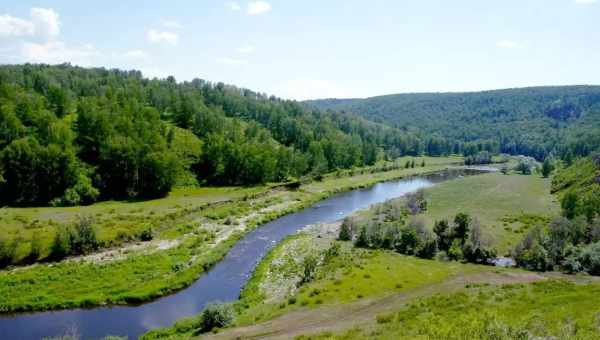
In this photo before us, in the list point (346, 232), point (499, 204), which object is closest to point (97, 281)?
point (346, 232)

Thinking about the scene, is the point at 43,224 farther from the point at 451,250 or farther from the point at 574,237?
the point at 574,237

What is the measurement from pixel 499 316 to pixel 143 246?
47736 millimetres

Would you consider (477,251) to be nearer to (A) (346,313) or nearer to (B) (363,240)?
(B) (363,240)

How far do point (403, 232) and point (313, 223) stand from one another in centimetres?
2366

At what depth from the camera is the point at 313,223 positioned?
77.0 meters

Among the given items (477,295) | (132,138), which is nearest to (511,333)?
(477,295)

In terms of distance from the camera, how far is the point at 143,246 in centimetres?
5728

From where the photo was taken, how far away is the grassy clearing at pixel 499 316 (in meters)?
19.0

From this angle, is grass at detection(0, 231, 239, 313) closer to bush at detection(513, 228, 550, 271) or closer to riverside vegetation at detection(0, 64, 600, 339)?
riverside vegetation at detection(0, 64, 600, 339)

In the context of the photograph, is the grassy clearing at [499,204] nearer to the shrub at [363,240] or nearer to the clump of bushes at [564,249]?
the clump of bushes at [564,249]

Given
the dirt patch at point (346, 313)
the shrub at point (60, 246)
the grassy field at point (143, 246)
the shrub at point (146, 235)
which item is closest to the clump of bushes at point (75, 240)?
the shrub at point (60, 246)

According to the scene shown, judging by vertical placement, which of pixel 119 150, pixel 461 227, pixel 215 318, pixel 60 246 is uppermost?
pixel 119 150

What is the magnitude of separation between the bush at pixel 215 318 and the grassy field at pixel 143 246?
35.9ft

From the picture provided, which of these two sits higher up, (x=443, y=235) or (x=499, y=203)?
(x=443, y=235)
